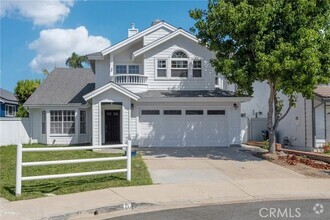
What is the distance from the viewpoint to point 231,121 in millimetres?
21406

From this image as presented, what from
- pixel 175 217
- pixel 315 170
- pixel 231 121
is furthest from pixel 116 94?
pixel 175 217

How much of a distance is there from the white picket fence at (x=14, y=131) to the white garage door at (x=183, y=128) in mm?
8944

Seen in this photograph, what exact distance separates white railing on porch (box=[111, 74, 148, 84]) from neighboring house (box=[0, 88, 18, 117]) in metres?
20.2

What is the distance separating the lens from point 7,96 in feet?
130

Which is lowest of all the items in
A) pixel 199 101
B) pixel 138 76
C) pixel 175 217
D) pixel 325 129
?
pixel 175 217

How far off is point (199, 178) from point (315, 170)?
5068 millimetres

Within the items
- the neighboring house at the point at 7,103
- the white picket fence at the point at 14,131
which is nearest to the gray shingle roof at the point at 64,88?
the white picket fence at the point at 14,131

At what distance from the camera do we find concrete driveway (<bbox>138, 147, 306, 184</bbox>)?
1175 cm

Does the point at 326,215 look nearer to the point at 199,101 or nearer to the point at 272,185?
the point at 272,185

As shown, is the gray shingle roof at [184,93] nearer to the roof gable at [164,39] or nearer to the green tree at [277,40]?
the roof gable at [164,39]

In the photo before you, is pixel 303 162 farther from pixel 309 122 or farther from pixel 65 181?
pixel 65 181

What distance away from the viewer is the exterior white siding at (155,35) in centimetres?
2323

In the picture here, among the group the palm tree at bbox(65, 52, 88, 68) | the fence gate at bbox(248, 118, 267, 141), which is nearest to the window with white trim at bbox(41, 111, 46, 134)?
the fence gate at bbox(248, 118, 267, 141)

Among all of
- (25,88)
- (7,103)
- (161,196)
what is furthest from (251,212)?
(7,103)
